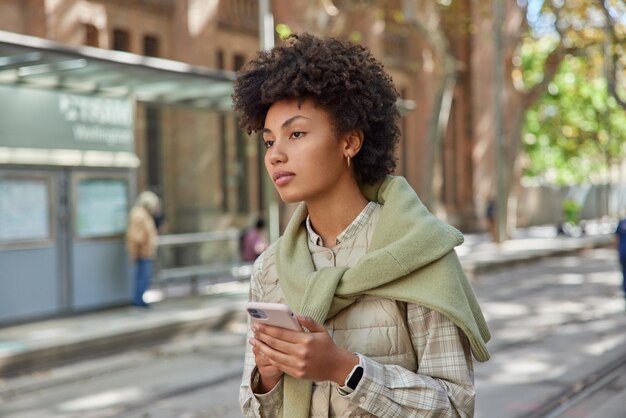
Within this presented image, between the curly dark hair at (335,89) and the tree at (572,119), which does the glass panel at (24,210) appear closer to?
the curly dark hair at (335,89)

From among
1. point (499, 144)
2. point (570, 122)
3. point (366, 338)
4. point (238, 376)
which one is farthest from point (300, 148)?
point (570, 122)

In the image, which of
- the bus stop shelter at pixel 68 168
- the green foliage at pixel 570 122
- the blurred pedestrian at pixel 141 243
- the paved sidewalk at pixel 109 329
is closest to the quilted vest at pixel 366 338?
the paved sidewalk at pixel 109 329

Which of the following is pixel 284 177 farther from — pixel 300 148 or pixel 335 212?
pixel 335 212

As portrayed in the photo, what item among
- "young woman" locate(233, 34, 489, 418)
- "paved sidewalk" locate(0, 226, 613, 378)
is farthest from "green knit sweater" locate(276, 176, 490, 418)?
"paved sidewalk" locate(0, 226, 613, 378)

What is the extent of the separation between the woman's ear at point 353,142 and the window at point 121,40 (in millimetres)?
18605

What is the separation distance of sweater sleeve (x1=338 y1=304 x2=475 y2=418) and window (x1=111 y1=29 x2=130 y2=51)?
18.9m

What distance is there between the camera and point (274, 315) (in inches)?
78.2

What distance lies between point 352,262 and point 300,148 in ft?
1.05

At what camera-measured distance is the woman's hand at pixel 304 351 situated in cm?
202

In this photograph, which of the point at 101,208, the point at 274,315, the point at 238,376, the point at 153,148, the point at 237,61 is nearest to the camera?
the point at 274,315

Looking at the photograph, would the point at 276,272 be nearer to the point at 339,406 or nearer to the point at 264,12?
the point at 339,406

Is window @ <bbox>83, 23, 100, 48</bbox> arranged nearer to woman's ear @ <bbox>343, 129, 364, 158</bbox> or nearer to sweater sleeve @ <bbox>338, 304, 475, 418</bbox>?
woman's ear @ <bbox>343, 129, 364, 158</bbox>

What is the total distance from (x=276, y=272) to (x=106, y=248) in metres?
11.6

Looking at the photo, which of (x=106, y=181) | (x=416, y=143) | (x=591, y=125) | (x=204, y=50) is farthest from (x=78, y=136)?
(x=591, y=125)
